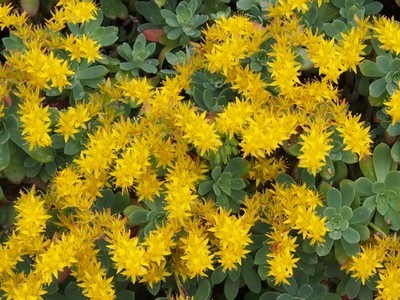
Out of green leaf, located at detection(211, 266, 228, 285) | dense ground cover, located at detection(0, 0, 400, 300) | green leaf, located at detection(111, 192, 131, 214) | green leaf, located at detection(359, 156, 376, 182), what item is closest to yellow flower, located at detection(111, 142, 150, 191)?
dense ground cover, located at detection(0, 0, 400, 300)

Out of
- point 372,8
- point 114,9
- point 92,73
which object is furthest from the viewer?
point 114,9

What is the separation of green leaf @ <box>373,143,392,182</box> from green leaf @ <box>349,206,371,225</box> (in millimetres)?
120

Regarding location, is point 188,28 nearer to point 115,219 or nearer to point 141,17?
point 141,17

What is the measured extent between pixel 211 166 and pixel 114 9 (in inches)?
30.1

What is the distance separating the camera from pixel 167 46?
2.03 meters

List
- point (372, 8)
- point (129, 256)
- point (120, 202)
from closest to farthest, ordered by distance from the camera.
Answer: point (129, 256), point (120, 202), point (372, 8)

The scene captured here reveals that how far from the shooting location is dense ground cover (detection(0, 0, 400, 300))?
1555 millimetres

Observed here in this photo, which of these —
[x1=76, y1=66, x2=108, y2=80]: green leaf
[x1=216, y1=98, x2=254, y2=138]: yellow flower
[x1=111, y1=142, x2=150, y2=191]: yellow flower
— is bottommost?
[x1=111, y1=142, x2=150, y2=191]: yellow flower

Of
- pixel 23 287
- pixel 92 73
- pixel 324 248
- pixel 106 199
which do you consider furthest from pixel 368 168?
pixel 23 287

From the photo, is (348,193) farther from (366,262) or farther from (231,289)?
(231,289)

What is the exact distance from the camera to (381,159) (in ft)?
5.45

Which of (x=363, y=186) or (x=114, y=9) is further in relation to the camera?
(x=114, y=9)

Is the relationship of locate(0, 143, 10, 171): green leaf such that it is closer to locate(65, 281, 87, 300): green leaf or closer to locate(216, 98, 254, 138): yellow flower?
locate(65, 281, 87, 300): green leaf

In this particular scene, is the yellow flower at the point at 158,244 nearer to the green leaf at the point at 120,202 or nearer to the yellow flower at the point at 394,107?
the green leaf at the point at 120,202
